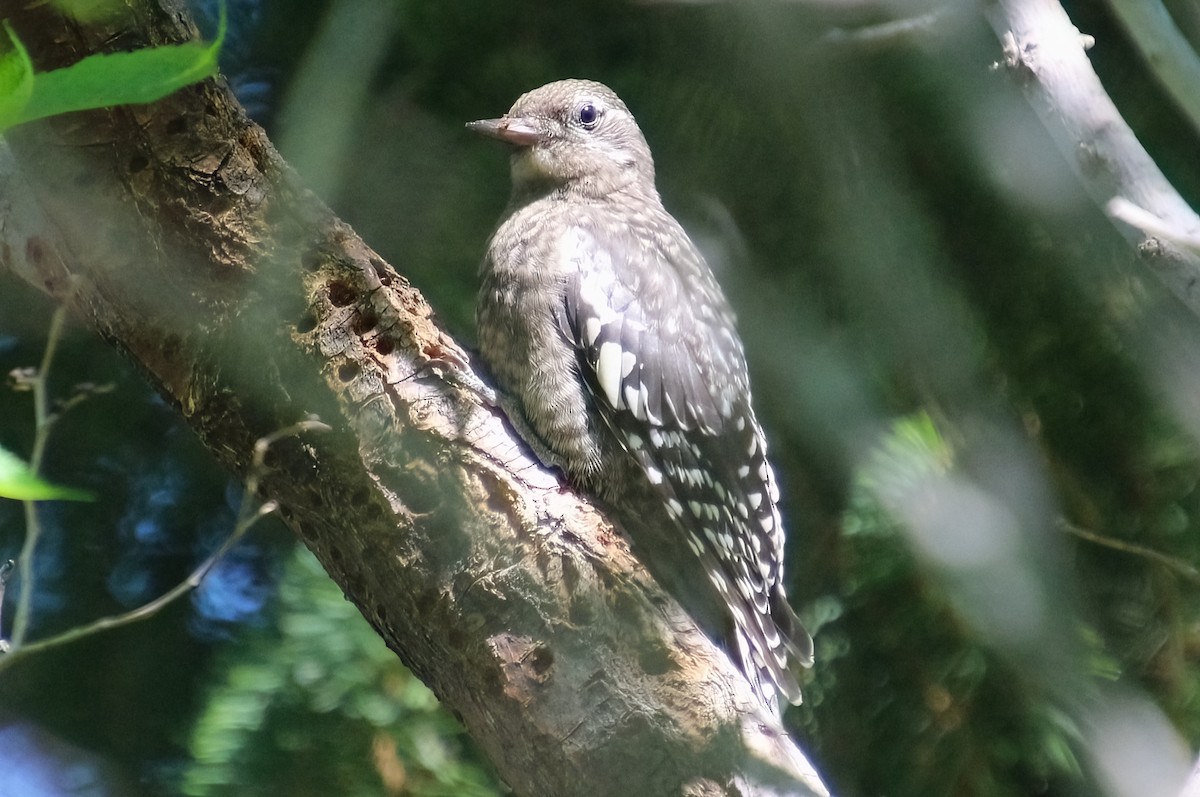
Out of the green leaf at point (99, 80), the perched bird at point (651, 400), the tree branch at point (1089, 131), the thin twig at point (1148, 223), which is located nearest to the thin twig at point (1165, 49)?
the tree branch at point (1089, 131)

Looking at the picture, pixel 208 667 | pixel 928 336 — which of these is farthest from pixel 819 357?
pixel 208 667

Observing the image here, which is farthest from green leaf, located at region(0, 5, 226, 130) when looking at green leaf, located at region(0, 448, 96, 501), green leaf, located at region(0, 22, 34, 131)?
green leaf, located at region(0, 448, 96, 501)

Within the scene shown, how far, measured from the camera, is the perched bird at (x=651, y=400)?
213 cm

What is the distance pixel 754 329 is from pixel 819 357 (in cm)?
29

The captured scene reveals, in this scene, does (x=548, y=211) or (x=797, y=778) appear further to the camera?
(x=548, y=211)

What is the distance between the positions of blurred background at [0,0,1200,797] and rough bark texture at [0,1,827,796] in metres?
0.23

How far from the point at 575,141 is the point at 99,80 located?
7.11ft

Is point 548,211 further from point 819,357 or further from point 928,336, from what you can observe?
point 928,336

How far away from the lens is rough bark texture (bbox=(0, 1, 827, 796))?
1.62 meters

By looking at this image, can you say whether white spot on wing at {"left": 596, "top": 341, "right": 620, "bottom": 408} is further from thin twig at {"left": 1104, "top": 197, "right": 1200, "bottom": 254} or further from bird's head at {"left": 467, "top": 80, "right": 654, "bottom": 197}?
thin twig at {"left": 1104, "top": 197, "right": 1200, "bottom": 254}

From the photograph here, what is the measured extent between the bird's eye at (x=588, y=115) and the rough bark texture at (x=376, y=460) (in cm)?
106

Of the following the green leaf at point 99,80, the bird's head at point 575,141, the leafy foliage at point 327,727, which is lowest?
the leafy foliage at point 327,727

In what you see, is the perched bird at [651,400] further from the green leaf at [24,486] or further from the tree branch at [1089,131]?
the green leaf at [24,486]

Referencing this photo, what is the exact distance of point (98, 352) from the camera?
8.36 feet
